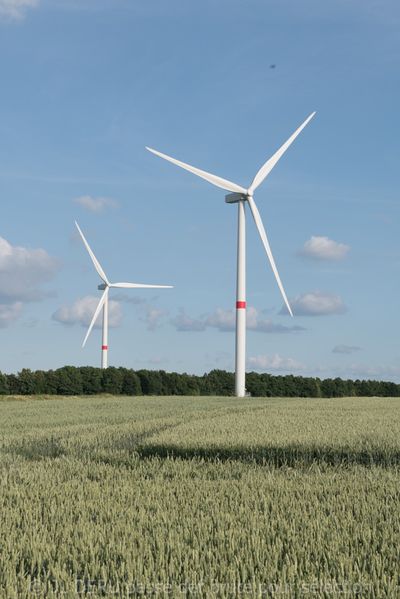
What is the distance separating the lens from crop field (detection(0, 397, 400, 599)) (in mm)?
6051

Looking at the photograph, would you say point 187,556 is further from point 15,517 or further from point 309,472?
point 309,472

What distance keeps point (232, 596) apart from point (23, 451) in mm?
11625

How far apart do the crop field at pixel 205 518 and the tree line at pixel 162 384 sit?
53942 millimetres

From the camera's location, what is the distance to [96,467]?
12.8 metres

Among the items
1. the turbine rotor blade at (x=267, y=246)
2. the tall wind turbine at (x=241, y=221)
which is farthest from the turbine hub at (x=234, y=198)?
the turbine rotor blade at (x=267, y=246)

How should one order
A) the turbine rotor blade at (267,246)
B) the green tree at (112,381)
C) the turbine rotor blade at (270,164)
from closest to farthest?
1. the turbine rotor blade at (267,246)
2. the turbine rotor blade at (270,164)
3. the green tree at (112,381)

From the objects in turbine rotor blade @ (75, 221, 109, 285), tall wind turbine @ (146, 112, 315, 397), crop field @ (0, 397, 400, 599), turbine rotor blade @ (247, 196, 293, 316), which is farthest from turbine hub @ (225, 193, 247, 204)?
crop field @ (0, 397, 400, 599)

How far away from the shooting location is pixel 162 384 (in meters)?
80.1

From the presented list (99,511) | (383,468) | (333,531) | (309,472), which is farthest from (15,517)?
(383,468)

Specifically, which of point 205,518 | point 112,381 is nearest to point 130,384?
point 112,381

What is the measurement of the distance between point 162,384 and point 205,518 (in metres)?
72.3

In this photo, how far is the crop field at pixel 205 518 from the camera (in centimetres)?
605

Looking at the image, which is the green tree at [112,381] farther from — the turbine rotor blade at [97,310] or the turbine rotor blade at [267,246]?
the turbine rotor blade at [267,246]

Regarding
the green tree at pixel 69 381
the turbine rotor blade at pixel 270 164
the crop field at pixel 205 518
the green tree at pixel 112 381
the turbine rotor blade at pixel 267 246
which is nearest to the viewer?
the crop field at pixel 205 518
